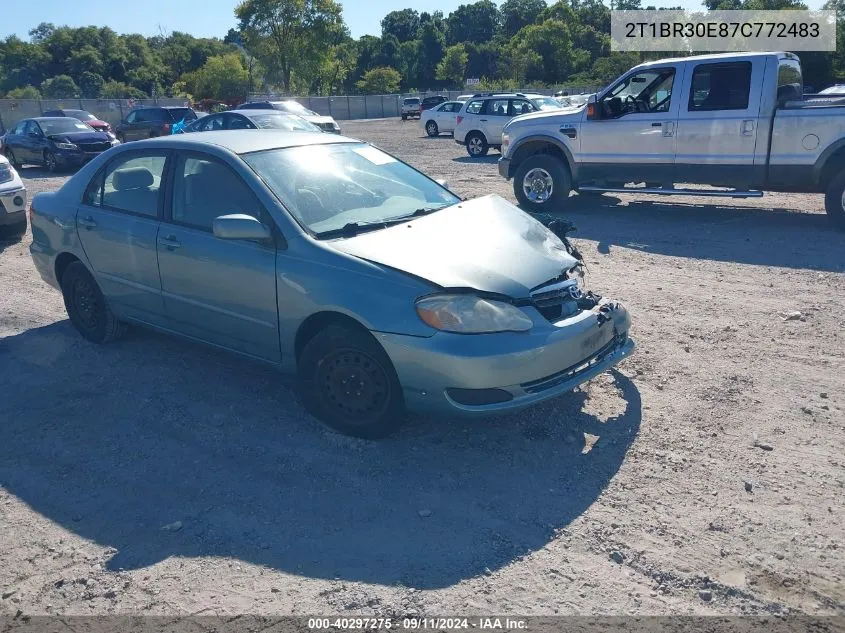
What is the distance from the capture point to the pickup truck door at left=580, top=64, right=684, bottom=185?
33.4ft

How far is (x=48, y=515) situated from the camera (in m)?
3.78

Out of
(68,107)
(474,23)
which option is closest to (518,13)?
(474,23)

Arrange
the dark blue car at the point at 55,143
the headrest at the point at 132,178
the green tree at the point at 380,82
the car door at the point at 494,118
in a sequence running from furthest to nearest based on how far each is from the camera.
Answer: the green tree at the point at 380,82 → the car door at the point at 494,118 → the dark blue car at the point at 55,143 → the headrest at the point at 132,178

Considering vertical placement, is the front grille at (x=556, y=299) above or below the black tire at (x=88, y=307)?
above

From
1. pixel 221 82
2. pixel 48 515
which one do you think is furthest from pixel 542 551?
pixel 221 82

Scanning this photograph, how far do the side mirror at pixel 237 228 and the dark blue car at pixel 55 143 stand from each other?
16.7m

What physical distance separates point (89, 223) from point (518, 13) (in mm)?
101601

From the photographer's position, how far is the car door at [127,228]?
17.3 ft

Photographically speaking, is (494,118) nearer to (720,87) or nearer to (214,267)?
(720,87)

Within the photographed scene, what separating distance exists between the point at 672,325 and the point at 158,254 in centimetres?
405

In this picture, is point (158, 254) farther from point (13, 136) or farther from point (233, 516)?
point (13, 136)

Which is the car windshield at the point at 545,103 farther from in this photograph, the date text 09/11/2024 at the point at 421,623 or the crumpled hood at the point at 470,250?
the date text 09/11/2024 at the point at 421,623

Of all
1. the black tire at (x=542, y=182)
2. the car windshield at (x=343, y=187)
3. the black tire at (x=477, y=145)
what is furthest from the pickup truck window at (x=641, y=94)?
the black tire at (x=477, y=145)

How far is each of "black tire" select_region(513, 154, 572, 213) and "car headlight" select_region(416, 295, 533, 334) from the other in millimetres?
7677
